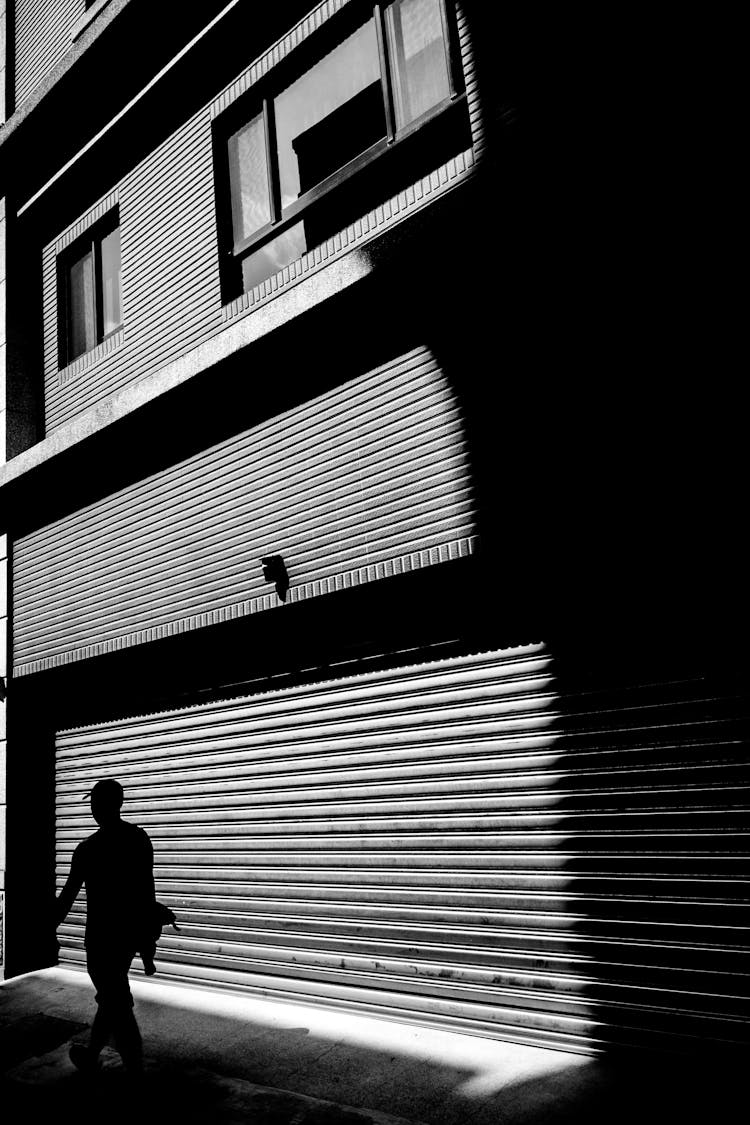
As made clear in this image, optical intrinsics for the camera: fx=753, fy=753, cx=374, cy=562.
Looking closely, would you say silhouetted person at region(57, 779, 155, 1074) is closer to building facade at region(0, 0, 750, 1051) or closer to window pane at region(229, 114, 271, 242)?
building facade at region(0, 0, 750, 1051)

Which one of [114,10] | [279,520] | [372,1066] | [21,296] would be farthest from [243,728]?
[114,10]

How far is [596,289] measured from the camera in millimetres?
5137

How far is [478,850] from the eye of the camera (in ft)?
18.4

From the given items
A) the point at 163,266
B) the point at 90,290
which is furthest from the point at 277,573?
the point at 90,290

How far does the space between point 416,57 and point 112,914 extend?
7.49 m

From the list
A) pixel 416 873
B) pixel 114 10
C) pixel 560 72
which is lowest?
pixel 416 873

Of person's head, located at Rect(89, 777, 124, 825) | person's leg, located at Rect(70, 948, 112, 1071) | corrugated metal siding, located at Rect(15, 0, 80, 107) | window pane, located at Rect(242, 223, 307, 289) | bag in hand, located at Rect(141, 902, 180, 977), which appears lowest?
person's leg, located at Rect(70, 948, 112, 1071)

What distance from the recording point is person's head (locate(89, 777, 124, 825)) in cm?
509

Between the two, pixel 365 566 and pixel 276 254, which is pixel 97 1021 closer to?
pixel 365 566

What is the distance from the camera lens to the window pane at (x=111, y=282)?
31.9 ft

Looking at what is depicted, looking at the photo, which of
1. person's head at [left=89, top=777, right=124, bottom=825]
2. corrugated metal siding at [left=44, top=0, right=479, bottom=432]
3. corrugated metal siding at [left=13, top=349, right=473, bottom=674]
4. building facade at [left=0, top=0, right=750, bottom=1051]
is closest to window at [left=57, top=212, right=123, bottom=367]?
building facade at [left=0, top=0, right=750, bottom=1051]

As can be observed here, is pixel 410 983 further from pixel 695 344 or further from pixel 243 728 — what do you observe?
pixel 695 344

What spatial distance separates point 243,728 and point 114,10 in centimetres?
831

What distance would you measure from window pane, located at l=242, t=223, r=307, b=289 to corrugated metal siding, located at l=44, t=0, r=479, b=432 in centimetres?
33
